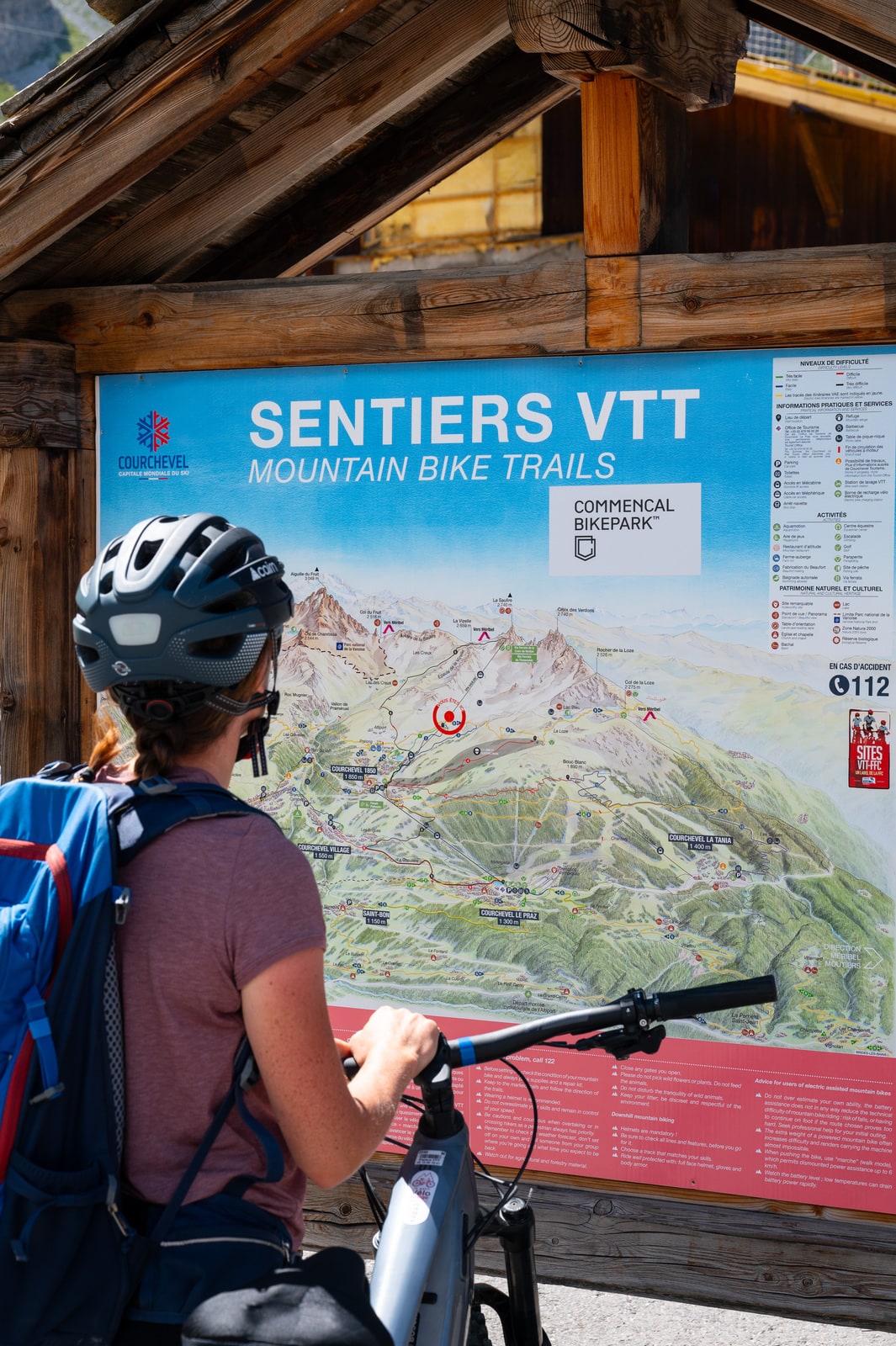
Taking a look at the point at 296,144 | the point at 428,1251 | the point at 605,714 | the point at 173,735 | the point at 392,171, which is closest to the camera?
the point at 173,735

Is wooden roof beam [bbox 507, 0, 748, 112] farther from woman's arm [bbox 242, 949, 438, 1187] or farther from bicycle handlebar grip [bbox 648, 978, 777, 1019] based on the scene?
woman's arm [bbox 242, 949, 438, 1187]

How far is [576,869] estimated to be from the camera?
141 inches

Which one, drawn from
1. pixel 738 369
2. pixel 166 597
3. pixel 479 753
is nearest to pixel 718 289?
pixel 738 369

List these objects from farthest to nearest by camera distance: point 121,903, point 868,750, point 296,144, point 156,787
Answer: point 296,144, point 868,750, point 156,787, point 121,903

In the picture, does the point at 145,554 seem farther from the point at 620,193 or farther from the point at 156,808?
the point at 620,193

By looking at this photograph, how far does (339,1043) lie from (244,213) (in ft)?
9.25

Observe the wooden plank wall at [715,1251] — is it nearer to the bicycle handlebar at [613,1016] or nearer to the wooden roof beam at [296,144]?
the bicycle handlebar at [613,1016]

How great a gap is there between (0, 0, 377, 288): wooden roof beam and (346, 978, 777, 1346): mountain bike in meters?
2.44

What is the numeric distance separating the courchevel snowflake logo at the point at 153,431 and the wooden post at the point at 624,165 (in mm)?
1362

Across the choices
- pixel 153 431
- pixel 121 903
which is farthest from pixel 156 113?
pixel 121 903

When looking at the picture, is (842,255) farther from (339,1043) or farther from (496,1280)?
(496,1280)

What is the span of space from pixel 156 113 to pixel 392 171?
1.00 metres

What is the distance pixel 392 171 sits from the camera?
424cm

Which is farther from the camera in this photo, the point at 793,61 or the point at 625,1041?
the point at 793,61
